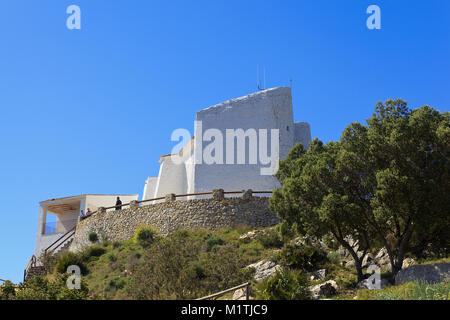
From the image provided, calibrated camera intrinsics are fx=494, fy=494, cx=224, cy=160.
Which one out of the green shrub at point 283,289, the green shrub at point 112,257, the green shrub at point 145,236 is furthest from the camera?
the green shrub at point 145,236

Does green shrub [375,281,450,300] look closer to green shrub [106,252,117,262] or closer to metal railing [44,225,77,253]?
green shrub [106,252,117,262]

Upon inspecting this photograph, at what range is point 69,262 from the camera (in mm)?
27312

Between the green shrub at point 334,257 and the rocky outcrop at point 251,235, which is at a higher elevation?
the rocky outcrop at point 251,235

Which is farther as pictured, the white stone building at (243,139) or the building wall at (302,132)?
the building wall at (302,132)

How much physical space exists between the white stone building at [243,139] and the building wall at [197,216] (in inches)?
115

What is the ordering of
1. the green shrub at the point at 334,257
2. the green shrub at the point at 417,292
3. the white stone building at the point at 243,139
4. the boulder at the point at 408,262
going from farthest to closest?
the white stone building at the point at 243,139 < the green shrub at the point at 334,257 < the boulder at the point at 408,262 < the green shrub at the point at 417,292

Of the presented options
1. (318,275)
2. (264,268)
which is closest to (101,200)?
(264,268)

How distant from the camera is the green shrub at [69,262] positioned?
2703 centimetres

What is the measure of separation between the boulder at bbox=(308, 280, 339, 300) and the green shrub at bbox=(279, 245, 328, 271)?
300cm

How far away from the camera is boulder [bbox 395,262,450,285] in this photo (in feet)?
49.5

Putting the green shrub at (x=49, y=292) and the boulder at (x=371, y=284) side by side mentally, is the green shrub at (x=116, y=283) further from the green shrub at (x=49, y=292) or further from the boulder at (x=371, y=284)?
the boulder at (x=371, y=284)

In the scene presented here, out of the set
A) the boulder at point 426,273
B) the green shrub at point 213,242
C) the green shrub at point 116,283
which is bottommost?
the green shrub at point 116,283

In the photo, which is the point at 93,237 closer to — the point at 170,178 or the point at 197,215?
the point at 170,178

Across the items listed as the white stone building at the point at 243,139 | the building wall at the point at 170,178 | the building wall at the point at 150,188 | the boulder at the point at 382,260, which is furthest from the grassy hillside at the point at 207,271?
the building wall at the point at 150,188
